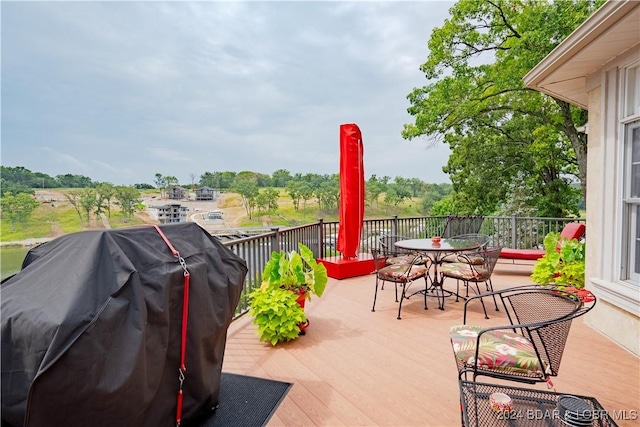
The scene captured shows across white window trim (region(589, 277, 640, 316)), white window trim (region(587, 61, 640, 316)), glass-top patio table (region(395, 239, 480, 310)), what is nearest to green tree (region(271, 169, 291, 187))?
glass-top patio table (region(395, 239, 480, 310))

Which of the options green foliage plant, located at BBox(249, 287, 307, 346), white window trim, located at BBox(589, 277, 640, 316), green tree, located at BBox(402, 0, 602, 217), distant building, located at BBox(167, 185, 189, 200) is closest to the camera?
white window trim, located at BBox(589, 277, 640, 316)

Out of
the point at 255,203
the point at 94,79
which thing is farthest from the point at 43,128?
the point at 255,203

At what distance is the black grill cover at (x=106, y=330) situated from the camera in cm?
112

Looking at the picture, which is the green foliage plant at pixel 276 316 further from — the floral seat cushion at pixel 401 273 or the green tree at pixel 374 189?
the green tree at pixel 374 189

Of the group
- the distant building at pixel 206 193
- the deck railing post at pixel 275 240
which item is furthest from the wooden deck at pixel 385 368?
the distant building at pixel 206 193

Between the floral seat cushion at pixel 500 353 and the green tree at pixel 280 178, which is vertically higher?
the green tree at pixel 280 178

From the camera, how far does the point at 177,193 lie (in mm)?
6418

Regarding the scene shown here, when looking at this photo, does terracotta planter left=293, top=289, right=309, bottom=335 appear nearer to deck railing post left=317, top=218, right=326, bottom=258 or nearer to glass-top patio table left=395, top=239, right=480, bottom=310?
glass-top patio table left=395, top=239, right=480, bottom=310

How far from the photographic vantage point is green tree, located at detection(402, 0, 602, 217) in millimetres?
8648

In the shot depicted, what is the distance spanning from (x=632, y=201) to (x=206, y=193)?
25.2 feet

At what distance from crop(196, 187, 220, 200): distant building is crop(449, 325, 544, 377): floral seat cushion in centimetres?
634

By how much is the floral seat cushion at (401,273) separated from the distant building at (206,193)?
15.7 feet

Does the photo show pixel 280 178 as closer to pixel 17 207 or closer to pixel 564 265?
pixel 17 207

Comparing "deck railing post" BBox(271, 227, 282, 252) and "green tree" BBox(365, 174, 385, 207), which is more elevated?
"green tree" BBox(365, 174, 385, 207)
